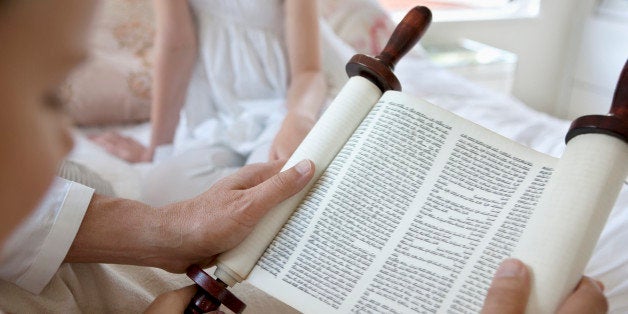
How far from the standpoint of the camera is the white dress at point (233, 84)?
48.9 inches

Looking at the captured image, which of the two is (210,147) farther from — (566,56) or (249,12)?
(566,56)

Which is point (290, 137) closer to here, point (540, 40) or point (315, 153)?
point (315, 153)

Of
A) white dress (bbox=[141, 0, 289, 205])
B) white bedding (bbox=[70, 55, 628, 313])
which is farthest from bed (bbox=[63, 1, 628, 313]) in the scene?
white dress (bbox=[141, 0, 289, 205])

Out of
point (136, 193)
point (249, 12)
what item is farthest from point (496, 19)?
point (136, 193)

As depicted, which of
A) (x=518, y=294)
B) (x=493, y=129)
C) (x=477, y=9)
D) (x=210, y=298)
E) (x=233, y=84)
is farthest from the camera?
(x=477, y=9)

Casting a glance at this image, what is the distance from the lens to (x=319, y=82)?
1.24 metres

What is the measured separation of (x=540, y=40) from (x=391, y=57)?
2.06 m

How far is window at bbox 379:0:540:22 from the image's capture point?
93.1 inches

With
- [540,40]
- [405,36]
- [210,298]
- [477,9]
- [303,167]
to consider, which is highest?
[405,36]

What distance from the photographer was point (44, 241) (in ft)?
2.15

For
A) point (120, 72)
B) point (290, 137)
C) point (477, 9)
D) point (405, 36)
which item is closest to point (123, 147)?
point (120, 72)

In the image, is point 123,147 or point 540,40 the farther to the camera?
point 540,40

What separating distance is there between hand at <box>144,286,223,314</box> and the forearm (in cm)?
5

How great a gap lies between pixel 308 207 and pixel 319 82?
0.62 meters
